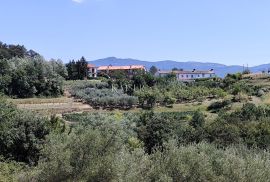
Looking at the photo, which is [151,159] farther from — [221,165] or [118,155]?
[221,165]

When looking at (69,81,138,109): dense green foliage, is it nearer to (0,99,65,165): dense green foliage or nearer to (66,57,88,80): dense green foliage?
(66,57,88,80): dense green foliage

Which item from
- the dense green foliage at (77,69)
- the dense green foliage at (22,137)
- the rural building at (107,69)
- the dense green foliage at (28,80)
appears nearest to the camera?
the dense green foliage at (22,137)

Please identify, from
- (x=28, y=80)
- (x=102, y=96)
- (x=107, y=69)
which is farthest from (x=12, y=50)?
(x=102, y=96)

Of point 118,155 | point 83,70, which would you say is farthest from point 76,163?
point 83,70

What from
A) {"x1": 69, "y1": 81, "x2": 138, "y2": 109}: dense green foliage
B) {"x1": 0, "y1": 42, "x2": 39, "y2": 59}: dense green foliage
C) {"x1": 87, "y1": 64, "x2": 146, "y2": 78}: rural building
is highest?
{"x1": 0, "y1": 42, "x2": 39, "y2": 59}: dense green foliage

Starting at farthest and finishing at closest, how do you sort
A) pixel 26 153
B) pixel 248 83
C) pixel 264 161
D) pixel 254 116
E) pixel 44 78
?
pixel 248 83 < pixel 44 78 < pixel 254 116 < pixel 26 153 < pixel 264 161

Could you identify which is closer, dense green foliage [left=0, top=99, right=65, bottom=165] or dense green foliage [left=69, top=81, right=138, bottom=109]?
dense green foliage [left=0, top=99, right=65, bottom=165]

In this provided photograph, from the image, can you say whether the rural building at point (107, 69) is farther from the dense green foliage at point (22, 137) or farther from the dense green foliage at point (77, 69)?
the dense green foliage at point (22, 137)

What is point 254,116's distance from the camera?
184 ft

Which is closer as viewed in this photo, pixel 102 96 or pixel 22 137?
pixel 22 137

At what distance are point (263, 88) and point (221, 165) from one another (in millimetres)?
73117

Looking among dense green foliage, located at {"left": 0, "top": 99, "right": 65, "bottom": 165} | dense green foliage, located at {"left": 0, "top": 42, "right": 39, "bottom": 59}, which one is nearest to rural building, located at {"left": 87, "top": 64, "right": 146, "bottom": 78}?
dense green foliage, located at {"left": 0, "top": 42, "right": 39, "bottom": 59}

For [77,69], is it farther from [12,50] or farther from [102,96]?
[102,96]

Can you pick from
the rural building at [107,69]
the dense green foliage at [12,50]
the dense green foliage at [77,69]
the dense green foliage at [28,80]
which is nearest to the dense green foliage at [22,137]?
the dense green foliage at [28,80]
